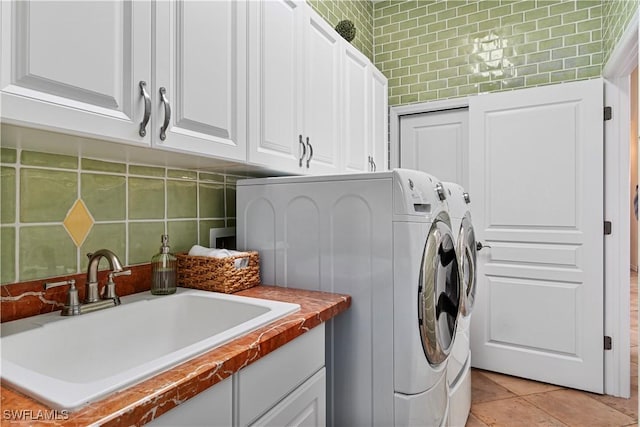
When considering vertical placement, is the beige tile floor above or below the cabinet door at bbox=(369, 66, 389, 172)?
below

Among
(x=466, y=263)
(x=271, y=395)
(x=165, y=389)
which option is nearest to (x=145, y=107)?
(x=165, y=389)

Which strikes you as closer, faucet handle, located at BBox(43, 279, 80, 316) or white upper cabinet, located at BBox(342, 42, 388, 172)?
faucet handle, located at BBox(43, 279, 80, 316)

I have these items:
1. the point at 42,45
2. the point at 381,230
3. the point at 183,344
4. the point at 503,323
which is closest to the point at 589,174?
the point at 503,323

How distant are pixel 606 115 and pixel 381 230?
207cm

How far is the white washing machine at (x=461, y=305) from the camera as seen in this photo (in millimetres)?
1705

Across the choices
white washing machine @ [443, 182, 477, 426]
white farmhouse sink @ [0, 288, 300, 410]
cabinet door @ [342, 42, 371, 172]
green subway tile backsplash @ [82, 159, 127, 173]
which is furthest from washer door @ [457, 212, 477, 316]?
green subway tile backsplash @ [82, 159, 127, 173]

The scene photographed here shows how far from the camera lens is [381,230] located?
1344 millimetres

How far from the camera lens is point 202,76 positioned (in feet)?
3.92

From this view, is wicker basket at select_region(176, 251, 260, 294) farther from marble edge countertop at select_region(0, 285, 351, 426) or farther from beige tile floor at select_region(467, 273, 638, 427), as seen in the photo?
beige tile floor at select_region(467, 273, 638, 427)

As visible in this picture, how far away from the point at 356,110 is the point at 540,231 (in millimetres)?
1534

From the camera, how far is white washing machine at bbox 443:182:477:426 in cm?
171

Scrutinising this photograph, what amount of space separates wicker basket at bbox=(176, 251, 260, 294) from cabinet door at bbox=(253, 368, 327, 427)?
0.47 m

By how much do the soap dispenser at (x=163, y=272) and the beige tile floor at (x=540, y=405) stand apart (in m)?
1.80

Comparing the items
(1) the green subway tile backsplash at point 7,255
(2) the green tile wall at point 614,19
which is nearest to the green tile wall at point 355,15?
(2) the green tile wall at point 614,19
